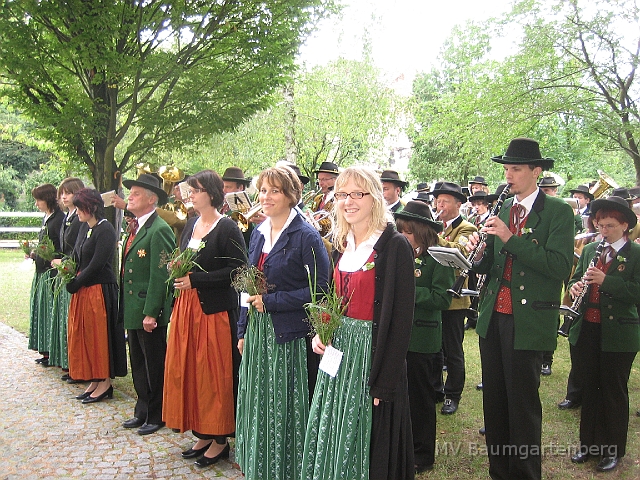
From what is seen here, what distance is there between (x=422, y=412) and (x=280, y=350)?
4.41 feet

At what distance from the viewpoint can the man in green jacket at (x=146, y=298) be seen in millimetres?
5332

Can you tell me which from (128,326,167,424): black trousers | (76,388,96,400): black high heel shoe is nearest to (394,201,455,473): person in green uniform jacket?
(128,326,167,424): black trousers

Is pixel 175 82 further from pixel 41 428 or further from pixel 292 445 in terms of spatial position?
pixel 292 445

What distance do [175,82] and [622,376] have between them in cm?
677

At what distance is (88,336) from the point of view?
6383mm

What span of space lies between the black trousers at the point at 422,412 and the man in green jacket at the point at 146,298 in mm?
2443

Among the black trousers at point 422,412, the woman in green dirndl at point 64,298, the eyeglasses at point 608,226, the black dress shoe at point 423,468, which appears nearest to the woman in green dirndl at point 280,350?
the black trousers at point 422,412

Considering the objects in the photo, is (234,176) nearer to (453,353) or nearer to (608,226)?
(453,353)

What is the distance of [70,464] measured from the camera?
472cm

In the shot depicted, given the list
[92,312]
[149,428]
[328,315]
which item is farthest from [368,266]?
[92,312]

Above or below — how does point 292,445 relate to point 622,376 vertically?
below

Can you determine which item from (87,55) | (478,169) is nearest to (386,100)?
(478,169)

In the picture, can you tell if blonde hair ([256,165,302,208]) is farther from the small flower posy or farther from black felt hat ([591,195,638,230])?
black felt hat ([591,195,638,230])

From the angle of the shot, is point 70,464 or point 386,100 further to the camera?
point 386,100
